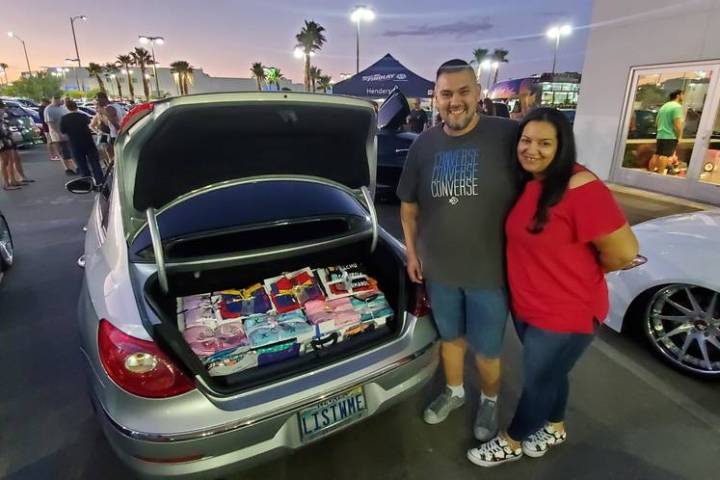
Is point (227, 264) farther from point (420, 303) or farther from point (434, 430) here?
point (434, 430)

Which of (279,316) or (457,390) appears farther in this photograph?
(457,390)

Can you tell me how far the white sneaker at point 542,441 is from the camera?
193 centimetres

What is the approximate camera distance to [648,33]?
7348mm

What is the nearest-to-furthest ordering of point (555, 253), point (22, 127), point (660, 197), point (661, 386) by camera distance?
point (555, 253) < point (661, 386) < point (660, 197) < point (22, 127)

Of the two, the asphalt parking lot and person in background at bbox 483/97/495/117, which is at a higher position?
person in background at bbox 483/97/495/117

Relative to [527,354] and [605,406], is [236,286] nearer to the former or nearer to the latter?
[527,354]

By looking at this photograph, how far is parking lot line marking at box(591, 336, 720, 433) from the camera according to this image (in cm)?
221

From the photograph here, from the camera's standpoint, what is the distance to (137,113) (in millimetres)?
1543

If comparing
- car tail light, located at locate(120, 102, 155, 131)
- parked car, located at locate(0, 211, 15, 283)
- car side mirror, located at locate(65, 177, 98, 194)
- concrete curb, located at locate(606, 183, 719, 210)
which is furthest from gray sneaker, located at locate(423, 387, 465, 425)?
concrete curb, located at locate(606, 183, 719, 210)

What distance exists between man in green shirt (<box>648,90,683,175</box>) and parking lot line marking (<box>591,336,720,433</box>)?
628 cm

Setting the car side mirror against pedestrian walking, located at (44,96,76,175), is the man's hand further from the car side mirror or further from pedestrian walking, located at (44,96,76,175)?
pedestrian walking, located at (44,96,76,175)

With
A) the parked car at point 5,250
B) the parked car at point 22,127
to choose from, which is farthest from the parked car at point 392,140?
the parked car at point 22,127

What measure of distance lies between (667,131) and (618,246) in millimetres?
7754

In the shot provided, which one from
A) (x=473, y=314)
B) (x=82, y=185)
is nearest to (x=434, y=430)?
(x=473, y=314)
